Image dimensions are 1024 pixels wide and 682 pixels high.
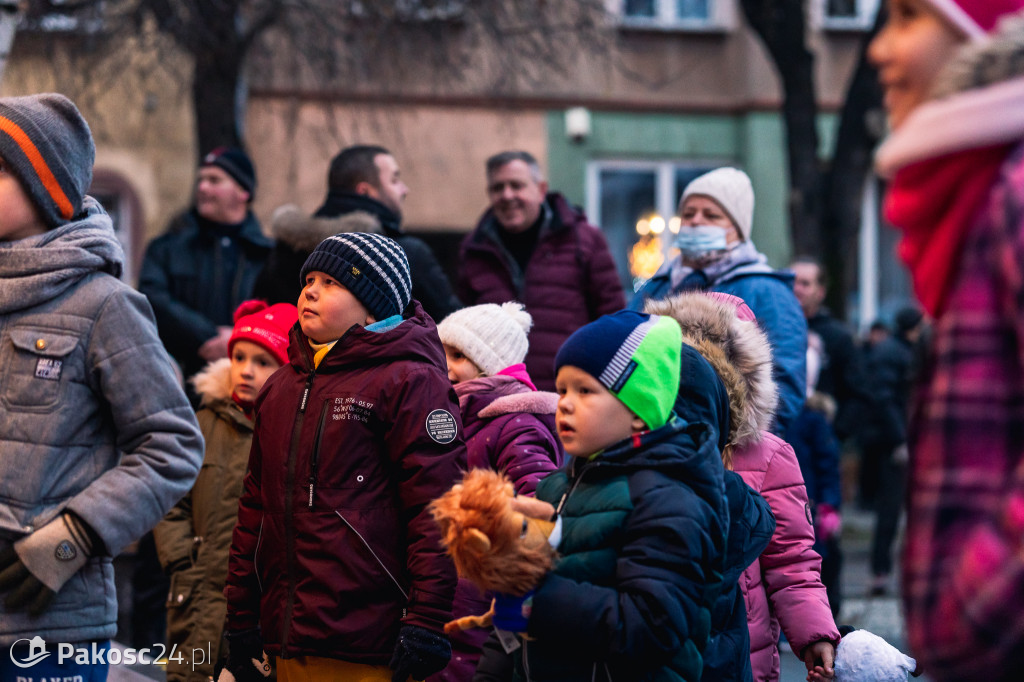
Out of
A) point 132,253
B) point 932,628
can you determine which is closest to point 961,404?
point 932,628

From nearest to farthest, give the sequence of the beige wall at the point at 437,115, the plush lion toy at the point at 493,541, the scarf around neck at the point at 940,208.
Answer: the scarf around neck at the point at 940,208
the plush lion toy at the point at 493,541
the beige wall at the point at 437,115

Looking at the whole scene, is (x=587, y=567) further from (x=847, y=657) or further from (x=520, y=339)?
(x=520, y=339)

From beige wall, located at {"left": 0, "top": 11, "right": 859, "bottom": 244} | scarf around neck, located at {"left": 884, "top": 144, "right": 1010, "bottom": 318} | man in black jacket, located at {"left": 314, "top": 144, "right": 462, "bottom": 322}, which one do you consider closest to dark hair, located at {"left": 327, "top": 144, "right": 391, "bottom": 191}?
man in black jacket, located at {"left": 314, "top": 144, "right": 462, "bottom": 322}

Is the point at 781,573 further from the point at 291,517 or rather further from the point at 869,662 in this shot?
the point at 291,517

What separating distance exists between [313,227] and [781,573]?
266 centimetres

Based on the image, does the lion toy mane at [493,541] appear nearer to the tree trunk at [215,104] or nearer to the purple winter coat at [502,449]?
the purple winter coat at [502,449]

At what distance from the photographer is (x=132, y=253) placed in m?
15.2

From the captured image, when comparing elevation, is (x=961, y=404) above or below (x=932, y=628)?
above

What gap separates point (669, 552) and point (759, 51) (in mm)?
14688

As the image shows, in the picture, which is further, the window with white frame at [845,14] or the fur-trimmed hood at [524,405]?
the window with white frame at [845,14]

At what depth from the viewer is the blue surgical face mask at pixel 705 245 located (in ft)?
17.6

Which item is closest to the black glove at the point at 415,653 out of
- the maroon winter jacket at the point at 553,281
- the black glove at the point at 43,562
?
the black glove at the point at 43,562

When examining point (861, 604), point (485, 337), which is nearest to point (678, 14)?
point (861, 604)

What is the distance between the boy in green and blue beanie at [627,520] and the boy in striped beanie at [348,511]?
51cm
